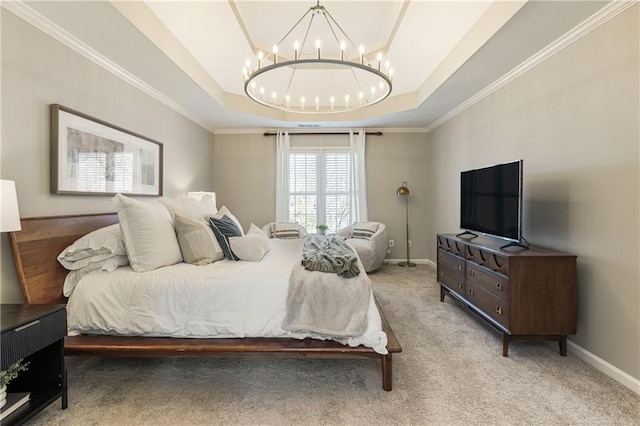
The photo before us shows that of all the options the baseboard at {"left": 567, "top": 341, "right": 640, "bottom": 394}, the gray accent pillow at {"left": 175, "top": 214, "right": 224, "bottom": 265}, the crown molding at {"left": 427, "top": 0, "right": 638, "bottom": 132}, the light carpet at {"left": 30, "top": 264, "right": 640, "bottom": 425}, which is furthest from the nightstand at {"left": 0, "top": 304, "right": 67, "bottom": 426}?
the crown molding at {"left": 427, "top": 0, "right": 638, "bottom": 132}

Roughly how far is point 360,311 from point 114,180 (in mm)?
2676

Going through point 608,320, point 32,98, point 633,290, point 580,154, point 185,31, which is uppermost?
point 185,31

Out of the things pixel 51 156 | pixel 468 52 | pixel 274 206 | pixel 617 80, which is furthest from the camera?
pixel 274 206

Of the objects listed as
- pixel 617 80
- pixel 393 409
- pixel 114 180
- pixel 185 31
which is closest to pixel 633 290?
pixel 617 80

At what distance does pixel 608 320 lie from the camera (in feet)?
6.82

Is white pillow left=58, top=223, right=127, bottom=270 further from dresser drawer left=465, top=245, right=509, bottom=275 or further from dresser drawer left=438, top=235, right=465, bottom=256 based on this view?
dresser drawer left=438, top=235, right=465, bottom=256

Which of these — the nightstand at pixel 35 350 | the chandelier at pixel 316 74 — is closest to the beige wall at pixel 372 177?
the chandelier at pixel 316 74

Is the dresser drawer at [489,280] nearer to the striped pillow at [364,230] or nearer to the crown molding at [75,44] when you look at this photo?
the striped pillow at [364,230]

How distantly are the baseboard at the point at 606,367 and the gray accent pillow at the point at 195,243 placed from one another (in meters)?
2.87

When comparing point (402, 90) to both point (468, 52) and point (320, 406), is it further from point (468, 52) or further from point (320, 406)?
point (320, 406)

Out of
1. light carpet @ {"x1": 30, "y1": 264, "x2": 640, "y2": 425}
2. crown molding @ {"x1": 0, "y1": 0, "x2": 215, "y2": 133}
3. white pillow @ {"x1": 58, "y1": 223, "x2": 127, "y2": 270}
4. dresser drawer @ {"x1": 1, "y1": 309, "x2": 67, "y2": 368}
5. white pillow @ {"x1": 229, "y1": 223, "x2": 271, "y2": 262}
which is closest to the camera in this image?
dresser drawer @ {"x1": 1, "y1": 309, "x2": 67, "y2": 368}

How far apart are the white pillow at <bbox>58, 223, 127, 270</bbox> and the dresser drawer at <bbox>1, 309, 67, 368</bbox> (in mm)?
552

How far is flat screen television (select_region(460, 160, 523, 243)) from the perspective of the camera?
244 centimetres

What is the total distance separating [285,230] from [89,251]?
316 cm
